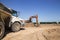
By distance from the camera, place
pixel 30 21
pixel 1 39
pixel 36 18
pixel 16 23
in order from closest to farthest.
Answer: pixel 1 39
pixel 16 23
pixel 36 18
pixel 30 21

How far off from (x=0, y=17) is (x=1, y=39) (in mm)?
1888

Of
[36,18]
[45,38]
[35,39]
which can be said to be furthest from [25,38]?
[36,18]

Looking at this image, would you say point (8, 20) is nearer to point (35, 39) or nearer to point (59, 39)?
point (35, 39)

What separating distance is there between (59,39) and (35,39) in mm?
2266

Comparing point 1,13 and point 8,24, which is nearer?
point 1,13

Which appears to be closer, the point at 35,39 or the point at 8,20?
the point at 35,39

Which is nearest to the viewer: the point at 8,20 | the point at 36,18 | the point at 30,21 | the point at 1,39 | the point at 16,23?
the point at 1,39

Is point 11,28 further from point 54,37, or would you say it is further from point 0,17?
point 54,37

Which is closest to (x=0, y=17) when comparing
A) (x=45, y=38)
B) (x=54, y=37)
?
(x=45, y=38)

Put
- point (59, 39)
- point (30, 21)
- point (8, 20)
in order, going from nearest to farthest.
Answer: point (59, 39) < point (8, 20) < point (30, 21)

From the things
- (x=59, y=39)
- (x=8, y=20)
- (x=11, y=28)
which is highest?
(x=8, y=20)

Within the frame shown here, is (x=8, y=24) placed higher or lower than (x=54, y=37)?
higher

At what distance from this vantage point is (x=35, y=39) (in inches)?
374

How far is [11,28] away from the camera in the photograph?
11.5 meters
